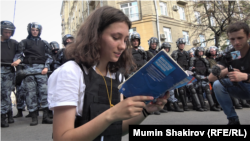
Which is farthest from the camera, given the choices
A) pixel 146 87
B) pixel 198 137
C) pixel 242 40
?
pixel 242 40

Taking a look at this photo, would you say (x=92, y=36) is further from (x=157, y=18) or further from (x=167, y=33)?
(x=167, y=33)

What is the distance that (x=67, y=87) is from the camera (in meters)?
1.04

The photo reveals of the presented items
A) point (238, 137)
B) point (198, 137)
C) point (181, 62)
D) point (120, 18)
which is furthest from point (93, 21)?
point (181, 62)

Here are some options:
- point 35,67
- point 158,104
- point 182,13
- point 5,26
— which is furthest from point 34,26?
point 182,13

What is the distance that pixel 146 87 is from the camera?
0.97m

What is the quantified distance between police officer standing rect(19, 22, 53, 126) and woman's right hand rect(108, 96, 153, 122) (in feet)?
11.1

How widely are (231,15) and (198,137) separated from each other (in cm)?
1130

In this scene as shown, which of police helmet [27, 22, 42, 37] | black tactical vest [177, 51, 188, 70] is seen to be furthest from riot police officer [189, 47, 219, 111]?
police helmet [27, 22, 42, 37]

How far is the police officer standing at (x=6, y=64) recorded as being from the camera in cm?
384

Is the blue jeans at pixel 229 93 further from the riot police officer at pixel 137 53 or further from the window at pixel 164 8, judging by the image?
the window at pixel 164 8

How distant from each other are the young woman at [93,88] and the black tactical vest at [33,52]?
3.33 metres

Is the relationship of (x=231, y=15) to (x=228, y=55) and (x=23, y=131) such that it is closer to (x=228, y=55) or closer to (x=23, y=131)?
(x=228, y=55)

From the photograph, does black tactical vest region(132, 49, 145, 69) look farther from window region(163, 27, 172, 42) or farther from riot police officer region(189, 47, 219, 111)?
window region(163, 27, 172, 42)

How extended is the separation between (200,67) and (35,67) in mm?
4926
